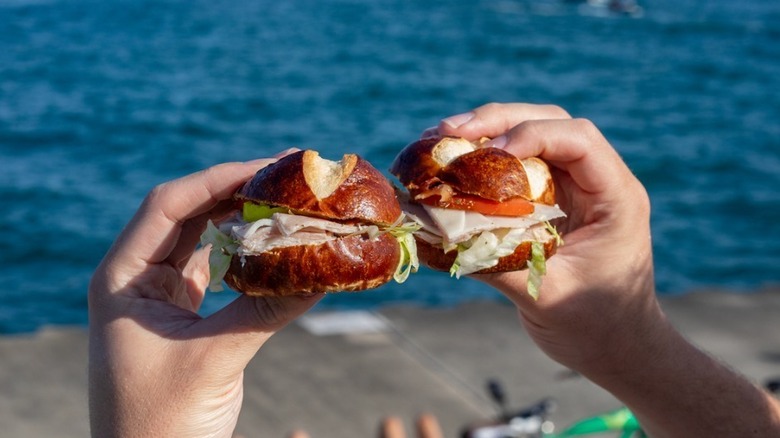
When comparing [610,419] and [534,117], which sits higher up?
[534,117]

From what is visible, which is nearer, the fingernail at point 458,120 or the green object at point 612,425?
the fingernail at point 458,120

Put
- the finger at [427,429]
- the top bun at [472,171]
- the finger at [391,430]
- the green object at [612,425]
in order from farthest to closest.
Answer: the green object at [612,425] → the finger at [427,429] → the finger at [391,430] → the top bun at [472,171]

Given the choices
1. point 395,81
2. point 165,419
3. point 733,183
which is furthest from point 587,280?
point 395,81

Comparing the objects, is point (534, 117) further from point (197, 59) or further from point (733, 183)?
point (197, 59)

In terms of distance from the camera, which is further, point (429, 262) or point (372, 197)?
point (429, 262)

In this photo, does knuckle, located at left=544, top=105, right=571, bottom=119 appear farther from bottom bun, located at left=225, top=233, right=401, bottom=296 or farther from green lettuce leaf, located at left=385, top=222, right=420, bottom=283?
bottom bun, located at left=225, top=233, right=401, bottom=296

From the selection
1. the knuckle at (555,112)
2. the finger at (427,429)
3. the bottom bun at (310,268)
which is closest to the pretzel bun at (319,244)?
the bottom bun at (310,268)

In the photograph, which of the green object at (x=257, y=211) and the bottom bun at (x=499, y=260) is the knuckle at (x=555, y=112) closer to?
the bottom bun at (x=499, y=260)
